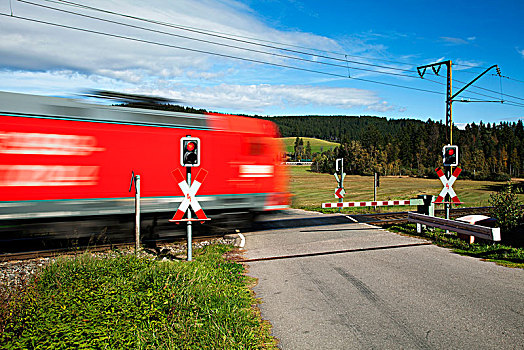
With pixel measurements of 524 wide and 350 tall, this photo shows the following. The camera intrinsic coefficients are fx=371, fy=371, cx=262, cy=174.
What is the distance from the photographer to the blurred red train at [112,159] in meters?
9.12

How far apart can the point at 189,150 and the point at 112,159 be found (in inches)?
124

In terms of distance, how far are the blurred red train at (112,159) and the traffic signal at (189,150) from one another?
112 inches

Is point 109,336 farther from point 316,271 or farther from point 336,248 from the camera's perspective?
point 336,248

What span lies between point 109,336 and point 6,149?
7107 millimetres

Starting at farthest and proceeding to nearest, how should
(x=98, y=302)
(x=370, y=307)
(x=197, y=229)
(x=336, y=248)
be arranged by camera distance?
(x=197, y=229) → (x=336, y=248) → (x=370, y=307) → (x=98, y=302)

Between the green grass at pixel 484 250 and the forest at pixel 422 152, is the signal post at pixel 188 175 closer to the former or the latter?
the green grass at pixel 484 250

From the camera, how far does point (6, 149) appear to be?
8.95 m

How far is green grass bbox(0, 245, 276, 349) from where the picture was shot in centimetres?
396

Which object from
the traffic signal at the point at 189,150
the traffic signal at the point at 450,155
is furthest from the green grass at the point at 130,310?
the traffic signal at the point at 450,155

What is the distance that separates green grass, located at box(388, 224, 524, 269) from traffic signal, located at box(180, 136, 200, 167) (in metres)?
7.12

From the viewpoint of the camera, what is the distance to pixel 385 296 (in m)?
6.23

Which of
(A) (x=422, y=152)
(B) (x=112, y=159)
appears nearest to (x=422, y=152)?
(A) (x=422, y=152)

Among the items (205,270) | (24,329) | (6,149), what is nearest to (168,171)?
(6,149)

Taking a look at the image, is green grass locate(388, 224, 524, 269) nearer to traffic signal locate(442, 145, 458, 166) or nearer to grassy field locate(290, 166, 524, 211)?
traffic signal locate(442, 145, 458, 166)
